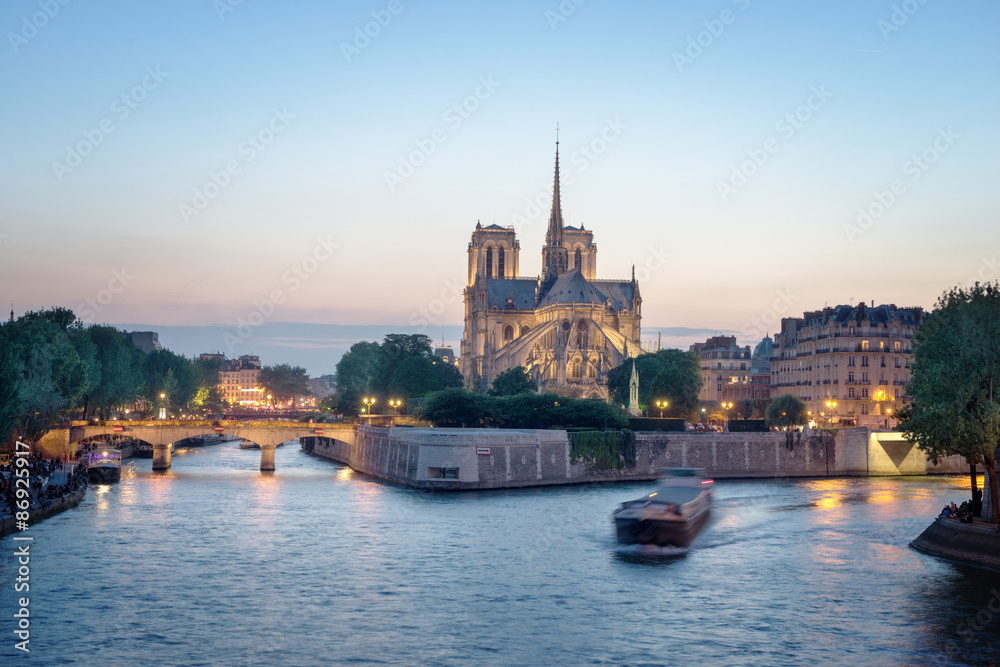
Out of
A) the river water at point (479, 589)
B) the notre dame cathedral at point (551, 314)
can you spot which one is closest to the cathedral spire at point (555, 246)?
the notre dame cathedral at point (551, 314)

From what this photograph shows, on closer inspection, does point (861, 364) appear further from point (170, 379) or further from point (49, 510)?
point (170, 379)

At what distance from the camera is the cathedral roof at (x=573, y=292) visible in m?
143

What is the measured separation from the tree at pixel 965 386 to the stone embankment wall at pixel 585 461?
98.1ft

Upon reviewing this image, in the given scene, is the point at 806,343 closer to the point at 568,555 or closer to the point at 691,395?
the point at 691,395

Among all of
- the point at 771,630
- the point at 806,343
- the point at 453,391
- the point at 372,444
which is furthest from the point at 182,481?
the point at 806,343

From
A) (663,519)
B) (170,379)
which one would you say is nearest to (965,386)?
(663,519)

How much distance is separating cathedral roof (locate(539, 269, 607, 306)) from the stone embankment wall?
5839cm

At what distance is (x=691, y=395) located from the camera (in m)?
104

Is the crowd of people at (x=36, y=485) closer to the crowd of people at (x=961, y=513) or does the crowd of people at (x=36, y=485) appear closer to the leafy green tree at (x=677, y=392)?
the crowd of people at (x=961, y=513)

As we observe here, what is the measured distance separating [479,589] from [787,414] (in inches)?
2499

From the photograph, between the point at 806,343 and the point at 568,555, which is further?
the point at 806,343

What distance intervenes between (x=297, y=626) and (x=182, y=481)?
43.4 m

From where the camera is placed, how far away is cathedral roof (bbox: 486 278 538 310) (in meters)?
161

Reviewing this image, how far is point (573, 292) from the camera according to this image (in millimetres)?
143125
